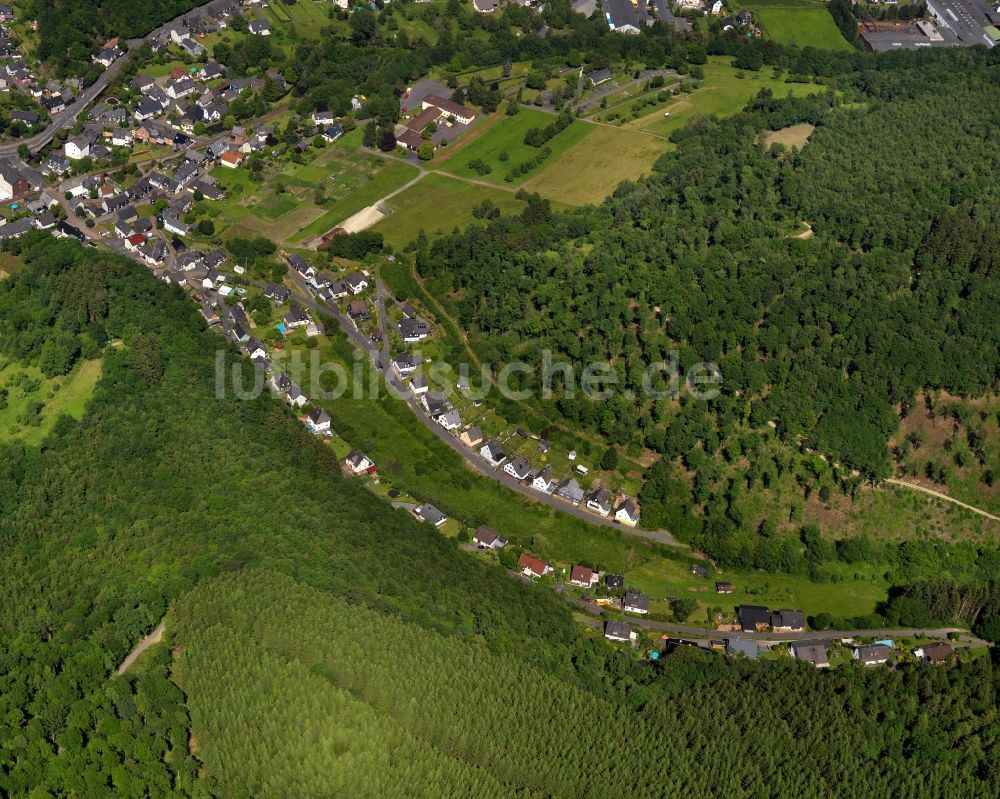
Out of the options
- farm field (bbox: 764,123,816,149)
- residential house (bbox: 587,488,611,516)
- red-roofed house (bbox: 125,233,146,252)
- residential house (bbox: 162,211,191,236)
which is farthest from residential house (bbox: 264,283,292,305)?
farm field (bbox: 764,123,816,149)

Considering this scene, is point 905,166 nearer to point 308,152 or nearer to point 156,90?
point 308,152

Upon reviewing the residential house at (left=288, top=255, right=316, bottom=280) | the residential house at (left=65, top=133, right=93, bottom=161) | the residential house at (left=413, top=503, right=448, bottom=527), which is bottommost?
the residential house at (left=413, top=503, right=448, bottom=527)

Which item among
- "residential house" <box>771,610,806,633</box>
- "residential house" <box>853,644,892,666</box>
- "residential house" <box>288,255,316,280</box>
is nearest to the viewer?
"residential house" <box>853,644,892,666</box>

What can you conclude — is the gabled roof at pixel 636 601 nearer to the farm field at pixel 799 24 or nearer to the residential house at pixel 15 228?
the residential house at pixel 15 228

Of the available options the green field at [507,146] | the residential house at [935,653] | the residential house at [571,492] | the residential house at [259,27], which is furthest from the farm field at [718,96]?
the residential house at [935,653]

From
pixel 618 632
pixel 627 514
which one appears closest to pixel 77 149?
pixel 627 514

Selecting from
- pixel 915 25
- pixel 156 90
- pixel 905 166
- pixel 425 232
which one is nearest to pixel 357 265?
pixel 425 232

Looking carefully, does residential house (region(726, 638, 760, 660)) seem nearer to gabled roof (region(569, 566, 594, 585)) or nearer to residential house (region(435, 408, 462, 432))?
gabled roof (region(569, 566, 594, 585))
